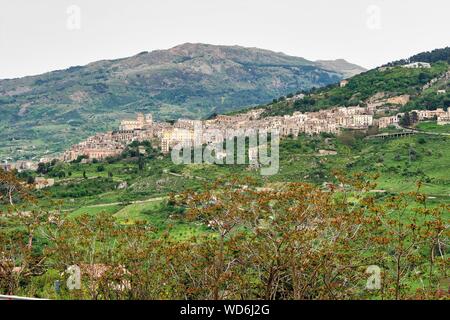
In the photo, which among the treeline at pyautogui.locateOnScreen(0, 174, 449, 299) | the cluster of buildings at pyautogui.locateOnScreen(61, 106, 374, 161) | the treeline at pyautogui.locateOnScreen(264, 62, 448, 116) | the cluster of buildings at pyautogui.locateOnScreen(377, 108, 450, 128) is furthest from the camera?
the treeline at pyautogui.locateOnScreen(264, 62, 448, 116)

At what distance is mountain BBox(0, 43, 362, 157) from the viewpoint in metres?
109

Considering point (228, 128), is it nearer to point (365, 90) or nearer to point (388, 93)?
point (388, 93)

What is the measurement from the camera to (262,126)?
4812 centimetres

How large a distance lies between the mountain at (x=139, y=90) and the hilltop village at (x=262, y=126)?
104 ft

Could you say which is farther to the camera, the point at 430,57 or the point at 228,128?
the point at 430,57

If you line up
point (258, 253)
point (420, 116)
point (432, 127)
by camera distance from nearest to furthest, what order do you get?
1. point (258, 253)
2. point (432, 127)
3. point (420, 116)

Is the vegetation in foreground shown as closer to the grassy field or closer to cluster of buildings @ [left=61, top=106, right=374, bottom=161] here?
the grassy field

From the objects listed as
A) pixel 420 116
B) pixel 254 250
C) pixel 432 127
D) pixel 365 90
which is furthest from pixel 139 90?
pixel 254 250

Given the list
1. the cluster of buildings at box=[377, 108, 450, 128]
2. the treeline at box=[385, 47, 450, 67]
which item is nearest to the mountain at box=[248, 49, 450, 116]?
the cluster of buildings at box=[377, 108, 450, 128]

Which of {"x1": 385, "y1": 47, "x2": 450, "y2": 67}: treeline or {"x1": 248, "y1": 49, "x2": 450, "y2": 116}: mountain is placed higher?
{"x1": 385, "y1": 47, "x2": 450, "y2": 67}: treeline

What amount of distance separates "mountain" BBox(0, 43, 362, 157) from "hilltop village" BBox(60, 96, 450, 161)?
31.6 meters

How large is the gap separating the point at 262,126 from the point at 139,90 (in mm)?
105455

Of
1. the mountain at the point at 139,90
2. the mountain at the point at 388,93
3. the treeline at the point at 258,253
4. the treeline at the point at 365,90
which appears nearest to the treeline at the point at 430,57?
the mountain at the point at 388,93
